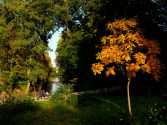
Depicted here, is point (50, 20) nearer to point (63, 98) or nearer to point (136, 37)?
point (63, 98)

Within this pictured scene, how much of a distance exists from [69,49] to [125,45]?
1294 centimetres

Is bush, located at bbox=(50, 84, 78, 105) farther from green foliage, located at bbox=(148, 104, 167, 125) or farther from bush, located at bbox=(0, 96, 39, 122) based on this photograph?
green foliage, located at bbox=(148, 104, 167, 125)

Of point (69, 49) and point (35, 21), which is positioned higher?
point (35, 21)

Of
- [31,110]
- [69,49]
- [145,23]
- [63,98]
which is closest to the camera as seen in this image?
[31,110]

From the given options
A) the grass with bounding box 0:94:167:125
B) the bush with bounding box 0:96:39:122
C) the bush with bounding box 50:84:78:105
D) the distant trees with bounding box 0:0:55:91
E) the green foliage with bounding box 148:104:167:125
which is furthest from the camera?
the distant trees with bounding box 0:0:55:91

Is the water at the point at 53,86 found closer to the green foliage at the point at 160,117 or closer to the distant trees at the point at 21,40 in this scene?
the distant trees at the point at 21,40

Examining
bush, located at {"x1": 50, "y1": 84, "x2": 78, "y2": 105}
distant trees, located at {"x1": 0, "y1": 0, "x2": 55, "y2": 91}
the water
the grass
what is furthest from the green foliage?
distant trees, located at {"x1": 0, "y1": 0, "x2": 55, "y2": 91}

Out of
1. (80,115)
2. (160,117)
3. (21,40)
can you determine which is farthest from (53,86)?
(160,117)

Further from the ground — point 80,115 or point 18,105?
point 18,105

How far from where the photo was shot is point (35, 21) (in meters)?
18.3

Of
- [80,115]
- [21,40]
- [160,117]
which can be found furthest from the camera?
[21,40]

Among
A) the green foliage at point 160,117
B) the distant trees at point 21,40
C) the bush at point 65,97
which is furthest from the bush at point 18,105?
the distant trees at point 21,40

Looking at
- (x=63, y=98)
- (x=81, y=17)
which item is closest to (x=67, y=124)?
(x=63, y=98)

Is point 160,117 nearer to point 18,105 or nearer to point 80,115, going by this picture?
point 80,115
